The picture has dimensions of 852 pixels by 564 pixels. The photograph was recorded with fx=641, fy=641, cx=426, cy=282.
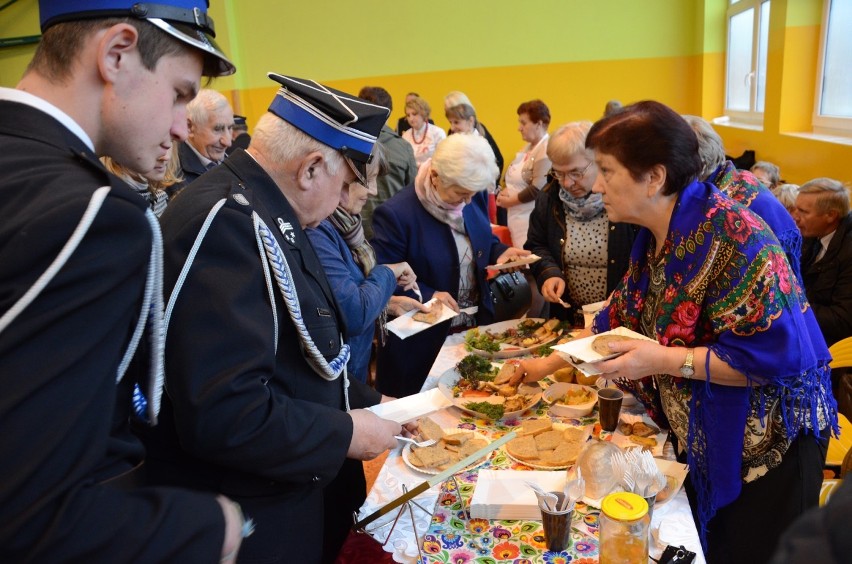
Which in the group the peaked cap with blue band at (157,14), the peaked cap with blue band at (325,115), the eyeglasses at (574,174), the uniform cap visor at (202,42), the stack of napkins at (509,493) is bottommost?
the stack of napkins at (509,493)

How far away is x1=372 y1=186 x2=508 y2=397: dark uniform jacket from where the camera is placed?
2947 mm

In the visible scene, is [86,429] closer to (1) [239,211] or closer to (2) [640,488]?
(1) [239,211]

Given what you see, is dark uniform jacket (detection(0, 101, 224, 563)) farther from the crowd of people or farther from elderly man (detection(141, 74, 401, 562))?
elderly man (detection(141, 74, 401, 562))

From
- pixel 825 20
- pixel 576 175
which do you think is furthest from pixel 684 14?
pixel 576 175

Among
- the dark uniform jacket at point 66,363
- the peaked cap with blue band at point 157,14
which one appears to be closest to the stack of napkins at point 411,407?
the dark uniform jacket at point 66,363

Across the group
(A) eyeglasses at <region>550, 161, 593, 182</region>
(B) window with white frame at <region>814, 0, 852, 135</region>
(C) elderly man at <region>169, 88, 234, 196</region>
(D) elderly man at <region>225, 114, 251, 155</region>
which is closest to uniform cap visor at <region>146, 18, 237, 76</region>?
(A) eyeglasses at <region>550, 161, 593, 182</region>

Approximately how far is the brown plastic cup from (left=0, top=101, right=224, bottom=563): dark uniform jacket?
1238 millimetres

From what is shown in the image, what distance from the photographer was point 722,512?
1.77 metres

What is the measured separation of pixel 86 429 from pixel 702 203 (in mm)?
1544

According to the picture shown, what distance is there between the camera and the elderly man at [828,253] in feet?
9.80

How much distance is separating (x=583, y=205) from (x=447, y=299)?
702 mm

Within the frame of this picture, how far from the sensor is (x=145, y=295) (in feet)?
2.79

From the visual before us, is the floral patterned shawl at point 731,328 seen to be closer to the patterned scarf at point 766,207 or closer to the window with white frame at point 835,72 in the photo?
the patterned scarf at point 766,207

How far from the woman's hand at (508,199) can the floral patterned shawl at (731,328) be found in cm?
345
